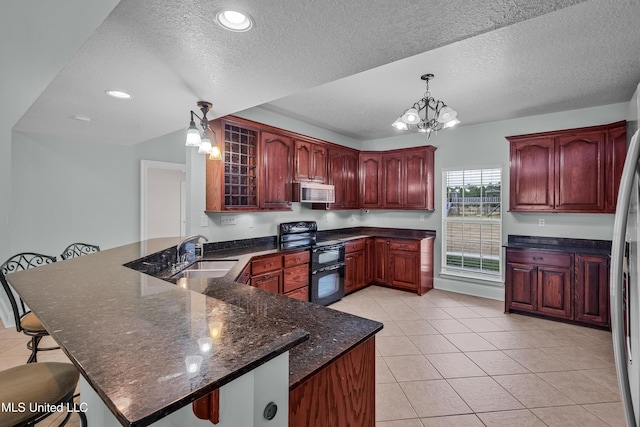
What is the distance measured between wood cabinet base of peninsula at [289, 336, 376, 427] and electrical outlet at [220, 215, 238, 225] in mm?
2615

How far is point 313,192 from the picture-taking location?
161 inches

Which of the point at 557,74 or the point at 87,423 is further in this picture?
the point at 557,74

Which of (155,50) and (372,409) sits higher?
(155,50)

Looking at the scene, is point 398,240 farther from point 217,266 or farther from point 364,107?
point 217,266

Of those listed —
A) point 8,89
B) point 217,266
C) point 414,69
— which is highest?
point 414,69

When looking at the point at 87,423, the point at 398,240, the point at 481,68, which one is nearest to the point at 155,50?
the point at 87,423

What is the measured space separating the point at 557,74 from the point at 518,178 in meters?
1.49

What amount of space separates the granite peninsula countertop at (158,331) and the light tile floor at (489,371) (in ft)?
3.92

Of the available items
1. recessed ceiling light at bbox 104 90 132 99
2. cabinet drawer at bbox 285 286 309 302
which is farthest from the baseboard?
recessed ceiling light at bbox 104 90 132 99

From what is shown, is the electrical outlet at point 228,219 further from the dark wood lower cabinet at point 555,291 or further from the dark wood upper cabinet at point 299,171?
the dark wood lower cabinet at point 555,291

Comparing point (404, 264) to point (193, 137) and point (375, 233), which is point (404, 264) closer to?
point (375, 233)

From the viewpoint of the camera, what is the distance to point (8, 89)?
2.63 metres

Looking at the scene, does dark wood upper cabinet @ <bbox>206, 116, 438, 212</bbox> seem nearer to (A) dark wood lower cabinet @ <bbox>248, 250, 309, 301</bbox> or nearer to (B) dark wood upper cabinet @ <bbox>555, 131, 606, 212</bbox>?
(B) dark wood upper cabinet @ <bbox>555, 131, 606, 212</bbox>

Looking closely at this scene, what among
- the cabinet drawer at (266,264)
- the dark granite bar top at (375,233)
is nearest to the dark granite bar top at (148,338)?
the cabinet drawer at (266,264)
